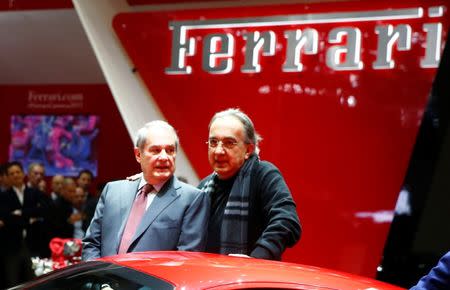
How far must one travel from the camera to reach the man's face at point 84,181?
9359mm

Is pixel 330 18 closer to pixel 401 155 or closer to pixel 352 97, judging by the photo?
pixel 352 97

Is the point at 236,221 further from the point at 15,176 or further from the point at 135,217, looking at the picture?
the point at 15,176

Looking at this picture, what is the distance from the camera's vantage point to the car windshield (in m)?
2.66

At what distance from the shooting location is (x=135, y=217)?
12.2ft

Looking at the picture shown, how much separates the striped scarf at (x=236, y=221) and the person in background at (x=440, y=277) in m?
1.29

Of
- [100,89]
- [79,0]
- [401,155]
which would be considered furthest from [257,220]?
[100,89]

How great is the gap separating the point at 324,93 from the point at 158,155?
2920 millimetres

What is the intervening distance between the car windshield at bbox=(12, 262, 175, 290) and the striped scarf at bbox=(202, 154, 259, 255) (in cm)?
83

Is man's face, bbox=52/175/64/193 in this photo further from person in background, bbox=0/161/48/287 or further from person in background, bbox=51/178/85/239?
person in background, bbox=0/161/48/287

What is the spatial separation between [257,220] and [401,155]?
2640mm

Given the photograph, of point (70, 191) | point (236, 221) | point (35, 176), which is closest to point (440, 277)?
point (236, 221)

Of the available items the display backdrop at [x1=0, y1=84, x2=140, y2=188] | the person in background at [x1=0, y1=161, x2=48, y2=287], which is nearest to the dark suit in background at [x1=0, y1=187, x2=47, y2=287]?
the person in background at [x1=0, y1=161, x2=48, y2=287]

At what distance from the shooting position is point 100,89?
1138cm

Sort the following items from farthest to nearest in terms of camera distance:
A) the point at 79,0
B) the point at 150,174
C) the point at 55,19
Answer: the point at 55,19 < the point at 79,0 < the point at 150,174
